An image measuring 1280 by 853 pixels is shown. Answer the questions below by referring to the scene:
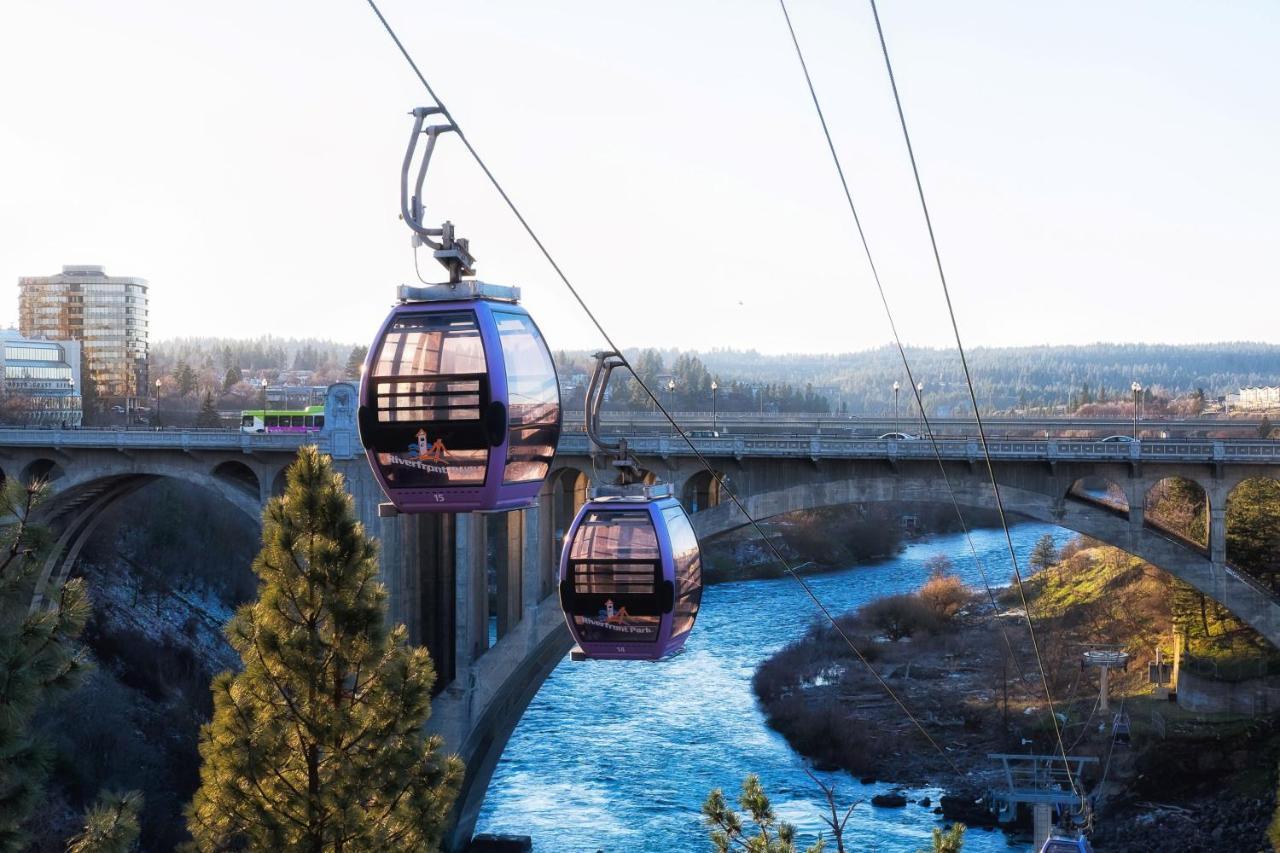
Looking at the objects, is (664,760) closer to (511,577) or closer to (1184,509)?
(511,577)

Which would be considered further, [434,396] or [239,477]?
[239,477]

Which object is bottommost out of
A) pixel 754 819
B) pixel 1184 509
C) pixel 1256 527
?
pixel 1184 509

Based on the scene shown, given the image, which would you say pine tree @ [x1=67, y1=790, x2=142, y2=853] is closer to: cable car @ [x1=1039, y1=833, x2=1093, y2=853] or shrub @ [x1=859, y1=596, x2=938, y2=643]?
cable car @ [x1=1039, y1=833, x2=1093, y2=853]

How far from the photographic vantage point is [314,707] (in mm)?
14109

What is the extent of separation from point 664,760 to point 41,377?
53.1m

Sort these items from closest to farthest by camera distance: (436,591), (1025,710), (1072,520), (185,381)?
(1072,520) → (436,591) → (1025,710) → (185,381)

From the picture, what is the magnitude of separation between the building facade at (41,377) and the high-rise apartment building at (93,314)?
18.5 meters

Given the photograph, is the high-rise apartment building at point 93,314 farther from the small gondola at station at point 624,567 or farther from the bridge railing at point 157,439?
the small gondola at station at point 624,567

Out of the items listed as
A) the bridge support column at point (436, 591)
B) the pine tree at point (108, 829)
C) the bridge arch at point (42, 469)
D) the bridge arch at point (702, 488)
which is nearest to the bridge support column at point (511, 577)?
the bridge support column at point (436, 591)

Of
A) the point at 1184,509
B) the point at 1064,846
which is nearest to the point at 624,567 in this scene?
the point at 1064,846

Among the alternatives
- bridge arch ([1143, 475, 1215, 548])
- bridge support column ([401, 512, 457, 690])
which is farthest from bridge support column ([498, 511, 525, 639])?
bridge arch ([1143, 475, 1215, 548])

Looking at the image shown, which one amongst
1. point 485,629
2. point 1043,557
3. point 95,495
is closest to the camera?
point 485,629

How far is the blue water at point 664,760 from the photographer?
105 ft

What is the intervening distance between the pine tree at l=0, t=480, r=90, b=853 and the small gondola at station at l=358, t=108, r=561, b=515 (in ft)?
8.34
